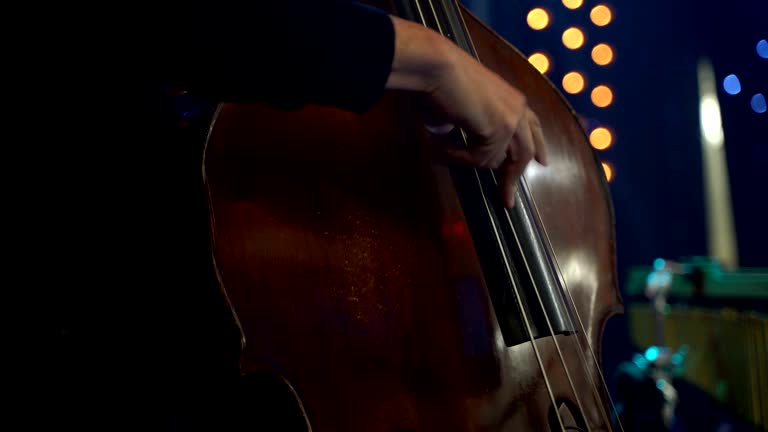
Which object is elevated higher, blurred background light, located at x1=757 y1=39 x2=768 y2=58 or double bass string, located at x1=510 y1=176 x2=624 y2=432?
blurred background light, located at x1=757 y1=39 x2=768 y2=58

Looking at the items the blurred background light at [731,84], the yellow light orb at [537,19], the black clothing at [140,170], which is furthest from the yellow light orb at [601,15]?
the black clothing at [140,170]

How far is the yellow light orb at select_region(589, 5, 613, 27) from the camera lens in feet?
11.6

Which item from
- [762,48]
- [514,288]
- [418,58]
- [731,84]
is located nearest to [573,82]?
[731,84]

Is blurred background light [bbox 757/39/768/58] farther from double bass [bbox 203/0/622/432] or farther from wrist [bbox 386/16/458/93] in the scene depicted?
wrist [bbox 386/16/458/93]

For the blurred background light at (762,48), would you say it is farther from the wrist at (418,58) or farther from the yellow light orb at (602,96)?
the wrist at (418,58)

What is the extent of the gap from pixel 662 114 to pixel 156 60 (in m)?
3.53

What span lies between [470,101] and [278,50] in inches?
6.7

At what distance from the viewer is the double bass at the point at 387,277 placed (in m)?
0.56

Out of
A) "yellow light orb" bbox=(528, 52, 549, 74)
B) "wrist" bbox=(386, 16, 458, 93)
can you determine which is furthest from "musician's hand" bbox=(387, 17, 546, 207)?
"yellow light orb" bbox=(528, 52, 549, 74)

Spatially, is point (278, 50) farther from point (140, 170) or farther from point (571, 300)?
point (571, 300)

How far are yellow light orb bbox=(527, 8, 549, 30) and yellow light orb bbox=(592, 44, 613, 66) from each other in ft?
1.00

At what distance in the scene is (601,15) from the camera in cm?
353

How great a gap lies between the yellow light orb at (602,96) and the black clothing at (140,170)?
10.6ft

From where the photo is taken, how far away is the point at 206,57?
1.45 ft
